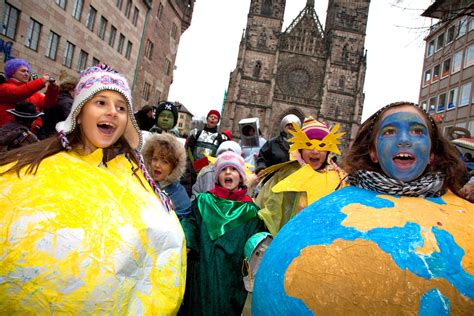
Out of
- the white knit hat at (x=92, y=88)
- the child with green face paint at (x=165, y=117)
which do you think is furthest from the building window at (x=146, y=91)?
the white knit hat at (x=92, y=88)

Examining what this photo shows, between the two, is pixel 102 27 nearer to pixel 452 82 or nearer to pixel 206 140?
pixel 206 140

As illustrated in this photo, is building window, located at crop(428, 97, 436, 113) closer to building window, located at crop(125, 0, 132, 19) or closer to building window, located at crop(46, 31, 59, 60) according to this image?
building window, located at crop(125, 0, 132, 19)

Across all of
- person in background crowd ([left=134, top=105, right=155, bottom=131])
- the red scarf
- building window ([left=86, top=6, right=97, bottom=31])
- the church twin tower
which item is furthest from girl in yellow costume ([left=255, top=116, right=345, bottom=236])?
the church twin tower

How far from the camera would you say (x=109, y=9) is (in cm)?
1900

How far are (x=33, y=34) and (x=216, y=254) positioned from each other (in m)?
14.2

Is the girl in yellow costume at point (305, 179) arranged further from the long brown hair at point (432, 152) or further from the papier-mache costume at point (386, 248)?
the papier-mache costume at point (386, 248)

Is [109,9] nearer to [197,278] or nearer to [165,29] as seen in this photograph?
[165,29]

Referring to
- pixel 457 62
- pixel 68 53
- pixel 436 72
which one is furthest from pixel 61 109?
pixel 436 72

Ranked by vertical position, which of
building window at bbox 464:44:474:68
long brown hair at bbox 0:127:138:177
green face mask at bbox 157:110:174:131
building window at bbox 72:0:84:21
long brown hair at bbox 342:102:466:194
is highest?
building window at bbox 464:44:474:68

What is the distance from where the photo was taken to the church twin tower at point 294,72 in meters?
45.0

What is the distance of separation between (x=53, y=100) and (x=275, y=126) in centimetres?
4168

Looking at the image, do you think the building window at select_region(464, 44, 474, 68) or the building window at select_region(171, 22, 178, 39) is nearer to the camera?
the building window at select_region(464, 44, 474, 68)

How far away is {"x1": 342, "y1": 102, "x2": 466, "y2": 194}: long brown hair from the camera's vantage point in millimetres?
→ 1889

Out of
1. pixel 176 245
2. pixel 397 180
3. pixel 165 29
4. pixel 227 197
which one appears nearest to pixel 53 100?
pixel 227 197
